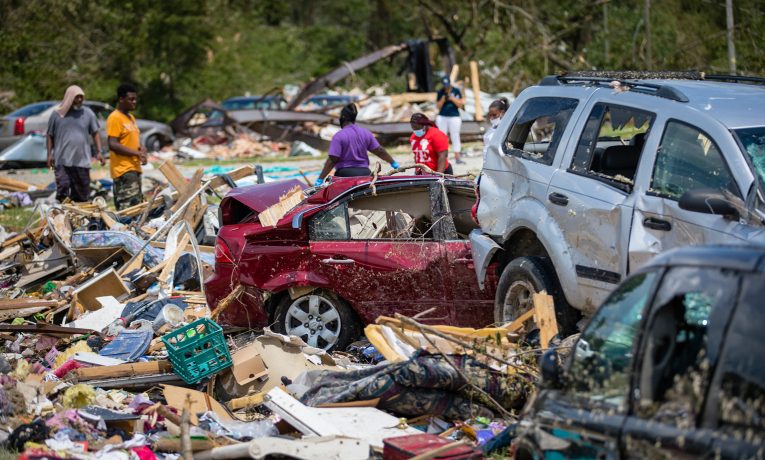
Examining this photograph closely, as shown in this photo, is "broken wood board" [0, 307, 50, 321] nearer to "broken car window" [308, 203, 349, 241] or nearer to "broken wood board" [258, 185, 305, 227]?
"broken wood board" [258, 185, 305, 227]

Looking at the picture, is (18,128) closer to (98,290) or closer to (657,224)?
(98,290)

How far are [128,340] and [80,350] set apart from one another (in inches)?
17.8

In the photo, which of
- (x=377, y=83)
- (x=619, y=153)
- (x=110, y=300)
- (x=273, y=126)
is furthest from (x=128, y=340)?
(x=377, y=83)

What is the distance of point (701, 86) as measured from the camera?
728 centimetres

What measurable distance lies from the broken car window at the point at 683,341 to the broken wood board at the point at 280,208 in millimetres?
5525

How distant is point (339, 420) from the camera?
6.63 m

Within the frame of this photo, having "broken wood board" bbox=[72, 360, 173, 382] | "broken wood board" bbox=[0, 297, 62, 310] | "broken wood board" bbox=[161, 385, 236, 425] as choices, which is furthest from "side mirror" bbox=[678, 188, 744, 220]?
"broken wood board" bbox=[0, 297, 62, 310]

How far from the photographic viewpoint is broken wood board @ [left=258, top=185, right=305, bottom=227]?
31.2 ft

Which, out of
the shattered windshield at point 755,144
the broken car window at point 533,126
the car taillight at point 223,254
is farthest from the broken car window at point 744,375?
the car taillight at point 223,254

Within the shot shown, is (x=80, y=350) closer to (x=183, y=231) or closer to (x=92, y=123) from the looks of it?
(x=183, y=231)

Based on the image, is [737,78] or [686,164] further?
[737,78]

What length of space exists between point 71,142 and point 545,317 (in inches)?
391

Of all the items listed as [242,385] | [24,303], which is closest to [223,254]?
[242,385]

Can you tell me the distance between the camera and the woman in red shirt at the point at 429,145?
41.8 feet
